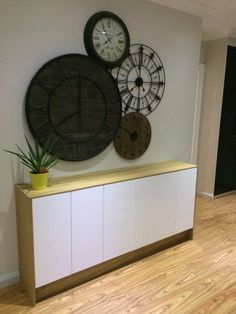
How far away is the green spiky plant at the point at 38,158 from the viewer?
5.95ft

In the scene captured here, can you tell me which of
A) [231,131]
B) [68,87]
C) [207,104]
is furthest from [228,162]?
[68,87]

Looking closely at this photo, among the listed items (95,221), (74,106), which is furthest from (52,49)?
(95,221)

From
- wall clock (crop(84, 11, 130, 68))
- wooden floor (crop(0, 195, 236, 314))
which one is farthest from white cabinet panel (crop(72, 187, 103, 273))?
wall clock (crop(84, 11, 130, 68))

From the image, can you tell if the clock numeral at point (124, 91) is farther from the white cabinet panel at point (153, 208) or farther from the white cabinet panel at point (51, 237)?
the white cabinet panel at point (51, 237)

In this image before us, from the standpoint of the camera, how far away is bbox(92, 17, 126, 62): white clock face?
2066mm

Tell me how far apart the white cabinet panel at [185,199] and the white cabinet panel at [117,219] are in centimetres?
61

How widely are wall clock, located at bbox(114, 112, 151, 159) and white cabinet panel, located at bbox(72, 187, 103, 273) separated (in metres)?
0.56

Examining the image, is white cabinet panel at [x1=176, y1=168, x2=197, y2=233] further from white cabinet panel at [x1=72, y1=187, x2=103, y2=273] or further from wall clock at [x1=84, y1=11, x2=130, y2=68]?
wall clock at [x1=84, y1=11, x2=130, y2=68]

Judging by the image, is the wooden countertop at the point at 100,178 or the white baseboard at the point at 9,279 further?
the white baseboard at the point at 9,279

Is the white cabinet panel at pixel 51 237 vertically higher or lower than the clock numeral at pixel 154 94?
lower

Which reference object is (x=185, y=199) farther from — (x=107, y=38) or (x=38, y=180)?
(x=107, y=38)

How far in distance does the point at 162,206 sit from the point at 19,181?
4.14 ft

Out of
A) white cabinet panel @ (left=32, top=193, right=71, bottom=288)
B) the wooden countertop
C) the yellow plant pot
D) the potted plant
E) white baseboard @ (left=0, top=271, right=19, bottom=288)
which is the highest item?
the potted plant

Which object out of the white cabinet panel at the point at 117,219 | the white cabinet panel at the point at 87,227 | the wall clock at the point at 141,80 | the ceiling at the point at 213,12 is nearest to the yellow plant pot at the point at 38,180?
the white cabinet panel at the point at 87,227
